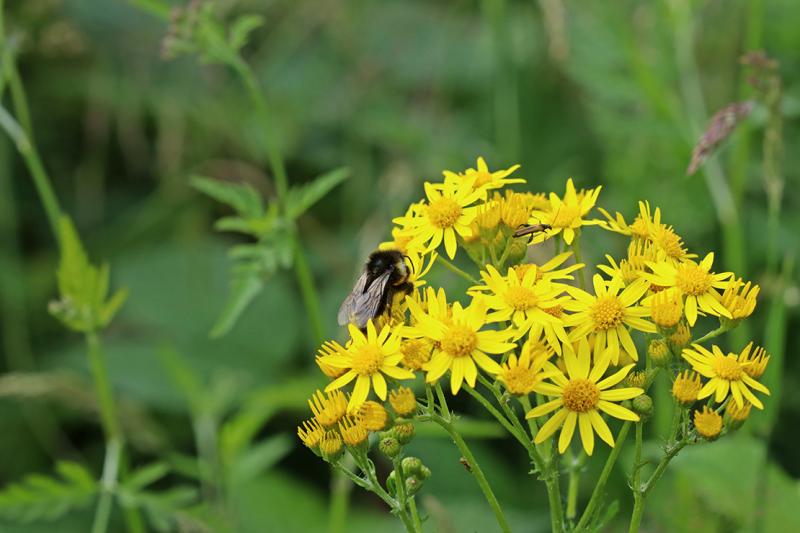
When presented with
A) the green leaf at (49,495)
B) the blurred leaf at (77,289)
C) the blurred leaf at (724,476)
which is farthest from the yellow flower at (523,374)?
the green leaf at (49,495)

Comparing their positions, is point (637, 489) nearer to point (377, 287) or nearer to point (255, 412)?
point (377, 287)

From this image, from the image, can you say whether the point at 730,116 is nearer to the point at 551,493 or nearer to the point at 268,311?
the point at 551,493

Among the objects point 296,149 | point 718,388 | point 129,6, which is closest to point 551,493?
point 718,388

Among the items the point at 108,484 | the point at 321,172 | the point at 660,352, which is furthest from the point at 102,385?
the point at 321,172

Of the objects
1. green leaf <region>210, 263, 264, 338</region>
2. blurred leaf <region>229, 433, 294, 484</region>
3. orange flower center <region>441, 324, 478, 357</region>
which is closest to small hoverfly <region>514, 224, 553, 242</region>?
orange flower center <region>441, 324, 478, 357</region>

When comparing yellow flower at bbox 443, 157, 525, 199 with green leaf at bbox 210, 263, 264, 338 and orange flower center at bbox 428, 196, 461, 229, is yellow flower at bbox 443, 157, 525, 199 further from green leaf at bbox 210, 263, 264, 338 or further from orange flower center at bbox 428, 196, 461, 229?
green leaf at bbox 210, 263, 264, 338

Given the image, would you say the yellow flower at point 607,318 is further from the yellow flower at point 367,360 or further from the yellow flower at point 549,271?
the yellow flower at point 367,360
